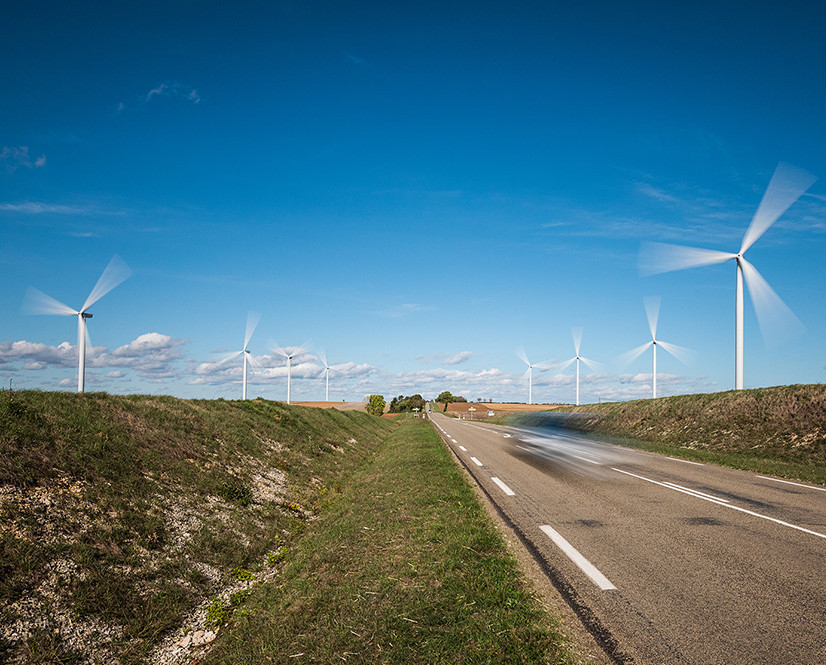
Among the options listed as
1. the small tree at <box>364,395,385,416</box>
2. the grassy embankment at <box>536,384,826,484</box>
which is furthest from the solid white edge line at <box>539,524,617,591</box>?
the small tree at <box>364,395,385,416</box>

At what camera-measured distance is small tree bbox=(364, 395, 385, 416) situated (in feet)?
309

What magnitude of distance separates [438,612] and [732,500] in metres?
9.33

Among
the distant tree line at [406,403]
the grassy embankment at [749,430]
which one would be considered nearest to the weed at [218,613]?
the grassy embankment at [749,430]

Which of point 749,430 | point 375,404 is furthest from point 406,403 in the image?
point 749,430

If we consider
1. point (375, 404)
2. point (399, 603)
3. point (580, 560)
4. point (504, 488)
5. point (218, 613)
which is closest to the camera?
point (399, 603)

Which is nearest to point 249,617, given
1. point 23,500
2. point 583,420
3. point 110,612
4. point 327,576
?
point 327,576

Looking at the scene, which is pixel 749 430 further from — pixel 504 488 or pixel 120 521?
pixel 120 521

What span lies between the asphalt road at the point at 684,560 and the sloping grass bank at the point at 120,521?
4.63 metres

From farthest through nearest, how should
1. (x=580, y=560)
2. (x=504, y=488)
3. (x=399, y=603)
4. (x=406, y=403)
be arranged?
(x=406, y=403) < (x=504, y=488) < (x=580, y=560) < (x=399, y=603)

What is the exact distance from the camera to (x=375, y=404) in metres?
98.1

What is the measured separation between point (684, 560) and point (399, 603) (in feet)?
13.5

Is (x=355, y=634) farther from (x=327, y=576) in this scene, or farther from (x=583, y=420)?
(x=583, y=420)

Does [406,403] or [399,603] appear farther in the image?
[406,403]

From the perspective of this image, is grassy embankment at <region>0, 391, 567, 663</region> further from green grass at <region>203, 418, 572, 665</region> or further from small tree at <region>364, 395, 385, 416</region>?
small tree at <region>364, 395, 385, 416</region>
